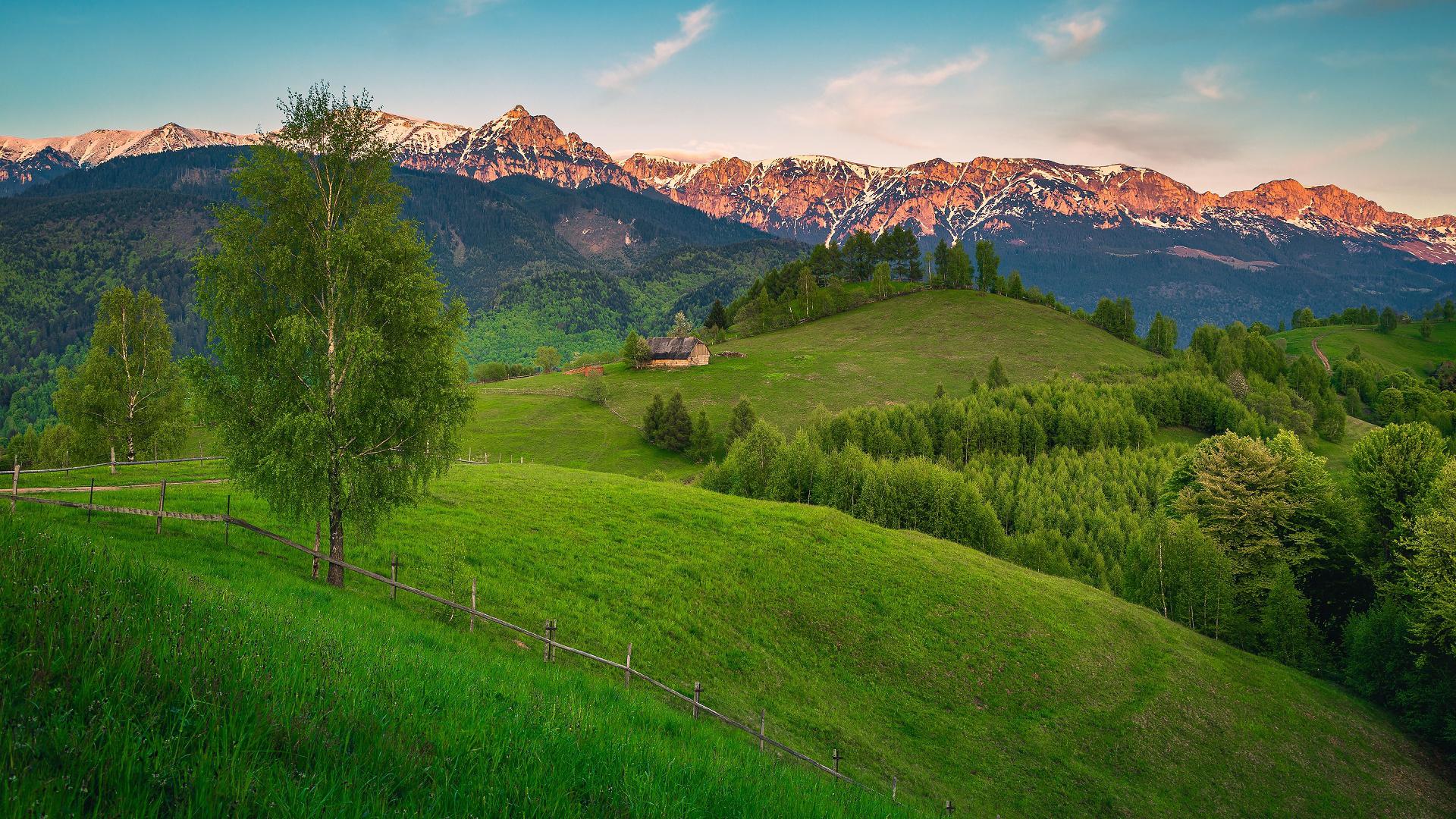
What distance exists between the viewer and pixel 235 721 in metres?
4.31

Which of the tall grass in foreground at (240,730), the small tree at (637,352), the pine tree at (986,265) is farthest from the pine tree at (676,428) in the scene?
the pine tree at (986,265)

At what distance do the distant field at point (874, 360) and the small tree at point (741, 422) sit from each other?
745 centimetres

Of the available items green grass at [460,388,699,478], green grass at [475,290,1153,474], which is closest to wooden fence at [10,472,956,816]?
green grass at [460,388,699,478]

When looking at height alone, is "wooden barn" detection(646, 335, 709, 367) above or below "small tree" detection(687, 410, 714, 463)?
above

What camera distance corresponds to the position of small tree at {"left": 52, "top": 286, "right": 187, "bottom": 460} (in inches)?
1699

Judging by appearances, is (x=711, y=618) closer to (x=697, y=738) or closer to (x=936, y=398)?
(x=697, y=738)

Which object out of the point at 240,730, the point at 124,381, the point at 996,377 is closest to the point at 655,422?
the point at 996,377

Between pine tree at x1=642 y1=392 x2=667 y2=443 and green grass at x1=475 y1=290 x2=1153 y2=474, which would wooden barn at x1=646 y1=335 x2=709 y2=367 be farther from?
pine tree at x1=642 y1=392 x2=667 y2=443

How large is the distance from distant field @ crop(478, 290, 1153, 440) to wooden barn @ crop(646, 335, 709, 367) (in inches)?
137

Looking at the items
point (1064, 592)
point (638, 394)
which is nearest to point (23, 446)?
point (638, 394)

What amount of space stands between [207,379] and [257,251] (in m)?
4.20

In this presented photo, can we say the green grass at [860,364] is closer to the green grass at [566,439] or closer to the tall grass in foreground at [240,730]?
the green grass at [566,439]

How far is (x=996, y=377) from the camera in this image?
125 m

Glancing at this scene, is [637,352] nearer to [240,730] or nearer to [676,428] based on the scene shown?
[676,428]
